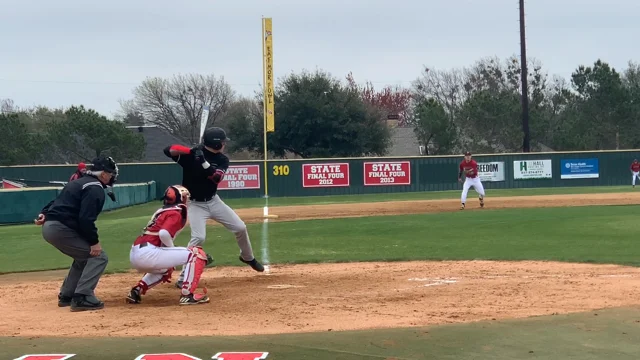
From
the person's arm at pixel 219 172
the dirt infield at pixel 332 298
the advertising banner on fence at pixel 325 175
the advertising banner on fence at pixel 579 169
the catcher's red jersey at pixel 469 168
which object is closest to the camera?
the dirt infield at pixel 332 298

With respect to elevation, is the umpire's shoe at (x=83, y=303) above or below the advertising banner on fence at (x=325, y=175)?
below

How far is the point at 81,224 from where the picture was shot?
321 inches

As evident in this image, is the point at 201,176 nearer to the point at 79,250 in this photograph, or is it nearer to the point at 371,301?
the point at 79,250

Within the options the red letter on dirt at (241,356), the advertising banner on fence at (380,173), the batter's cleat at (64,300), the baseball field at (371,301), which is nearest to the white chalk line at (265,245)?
the baseball field at (371,301)

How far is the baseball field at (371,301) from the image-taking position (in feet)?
19.7

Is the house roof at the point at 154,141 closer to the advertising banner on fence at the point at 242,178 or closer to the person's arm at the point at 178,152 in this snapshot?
the advertising banner on fence at the point at 242,178

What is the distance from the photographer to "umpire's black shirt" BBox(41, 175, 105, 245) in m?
8.18

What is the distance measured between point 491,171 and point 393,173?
5.97m

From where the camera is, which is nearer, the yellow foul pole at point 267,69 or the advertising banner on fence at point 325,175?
the yellow foul pole at point 267,69

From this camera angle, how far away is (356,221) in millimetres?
20609

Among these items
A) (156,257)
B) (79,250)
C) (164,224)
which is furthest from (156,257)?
(79,250)

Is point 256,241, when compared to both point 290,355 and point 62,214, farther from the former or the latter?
point 290,355

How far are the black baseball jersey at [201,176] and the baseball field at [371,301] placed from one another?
4.20 ft

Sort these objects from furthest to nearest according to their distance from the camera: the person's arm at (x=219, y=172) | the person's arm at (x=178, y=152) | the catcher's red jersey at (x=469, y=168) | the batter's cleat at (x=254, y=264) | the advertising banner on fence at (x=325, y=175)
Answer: the advertising banner on fence at (x=325, y=175)
the catcher's red jersey at (x=469, y=168)
the batter's cleat at (x=254, y=264)
the person's arm at (x=219, y=172)
the person's arm at (x=178, y=152)
